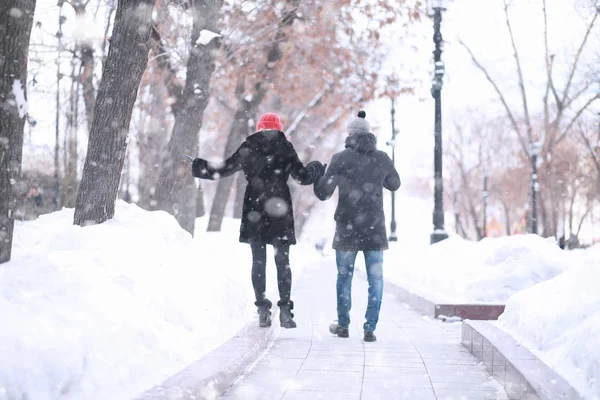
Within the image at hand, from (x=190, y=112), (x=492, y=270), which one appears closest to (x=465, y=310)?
(x=492, y=270)

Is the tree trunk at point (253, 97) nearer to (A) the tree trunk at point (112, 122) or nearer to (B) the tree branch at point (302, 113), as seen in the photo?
(B) the tree branch at point (302, 113)

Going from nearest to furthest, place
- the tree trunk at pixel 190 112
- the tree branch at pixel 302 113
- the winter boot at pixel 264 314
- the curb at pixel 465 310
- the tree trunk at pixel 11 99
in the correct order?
the tree trunk at pixel 11 99
the winter boot at pixel 264 314
the curb at pixel 465 310
the tree trunk at pixel 190 112
the tree branch at pixel 302 113

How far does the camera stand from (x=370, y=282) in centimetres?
755

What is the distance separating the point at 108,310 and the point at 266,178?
2.40m

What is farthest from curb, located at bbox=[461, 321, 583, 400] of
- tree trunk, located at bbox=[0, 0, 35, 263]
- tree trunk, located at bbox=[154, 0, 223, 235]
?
tree trunk, located at bbox=[154, 0, 223, 235]

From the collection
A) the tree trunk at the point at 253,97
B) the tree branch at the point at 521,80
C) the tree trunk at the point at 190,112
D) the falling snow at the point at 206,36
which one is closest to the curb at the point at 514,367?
the tree trunk at the point at 190,112

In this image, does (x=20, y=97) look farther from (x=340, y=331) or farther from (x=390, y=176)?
(x=340, y=331)

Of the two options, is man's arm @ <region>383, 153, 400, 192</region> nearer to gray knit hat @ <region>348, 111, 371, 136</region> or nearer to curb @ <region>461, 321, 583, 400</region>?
gray knit hat @ <region>348, 111, 371, 136</region>

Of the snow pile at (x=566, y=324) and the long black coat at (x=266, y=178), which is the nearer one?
the snow pile at (x=566, y=324)

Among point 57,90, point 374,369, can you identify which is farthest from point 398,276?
point 374,369

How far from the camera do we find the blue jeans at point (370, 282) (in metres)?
7.46

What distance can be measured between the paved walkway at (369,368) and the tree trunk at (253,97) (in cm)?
971

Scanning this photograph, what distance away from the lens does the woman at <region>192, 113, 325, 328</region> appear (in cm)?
728

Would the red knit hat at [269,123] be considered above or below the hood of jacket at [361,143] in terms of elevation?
above
